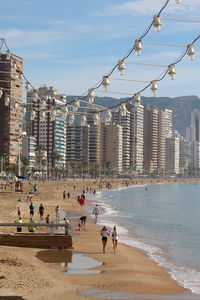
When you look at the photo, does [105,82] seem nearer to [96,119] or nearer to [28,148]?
[96,119]

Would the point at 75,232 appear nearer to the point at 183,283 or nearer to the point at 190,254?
the point at 190,254

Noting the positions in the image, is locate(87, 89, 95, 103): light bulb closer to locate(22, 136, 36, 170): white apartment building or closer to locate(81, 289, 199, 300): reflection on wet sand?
locate(81, 289, 199, 300): reflection on wet sand

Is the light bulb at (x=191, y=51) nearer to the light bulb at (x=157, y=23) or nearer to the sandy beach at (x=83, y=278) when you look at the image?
the light bulb at (x=157, y=23)

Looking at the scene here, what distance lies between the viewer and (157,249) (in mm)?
30656

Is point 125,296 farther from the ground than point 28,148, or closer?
closer

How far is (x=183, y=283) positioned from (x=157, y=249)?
10.2 m

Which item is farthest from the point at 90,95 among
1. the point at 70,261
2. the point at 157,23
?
the point at 70,261

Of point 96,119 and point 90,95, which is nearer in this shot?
point 90,95

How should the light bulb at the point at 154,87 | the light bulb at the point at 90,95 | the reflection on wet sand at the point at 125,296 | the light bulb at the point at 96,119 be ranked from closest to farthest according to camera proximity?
the light bulb at the point at 154,87 → the light bulb at the point at 90,95 → the reflection on wet sand at the point at 125,296 → the light bulb at the point at 96,119

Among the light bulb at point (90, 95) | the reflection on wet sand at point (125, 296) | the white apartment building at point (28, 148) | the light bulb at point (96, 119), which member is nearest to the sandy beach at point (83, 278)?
the reflection on wet sand at point (125, 296)

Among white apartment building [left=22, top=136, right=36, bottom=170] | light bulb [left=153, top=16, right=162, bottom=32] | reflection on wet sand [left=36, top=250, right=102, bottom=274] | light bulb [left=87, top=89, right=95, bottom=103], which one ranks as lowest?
reflection on wet sand [left=36, top=250, right=102, bottom=274]

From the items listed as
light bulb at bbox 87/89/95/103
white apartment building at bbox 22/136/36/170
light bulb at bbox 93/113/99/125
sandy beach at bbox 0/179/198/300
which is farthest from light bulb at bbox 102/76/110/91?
white apartment building at bbox 22/136/36/170

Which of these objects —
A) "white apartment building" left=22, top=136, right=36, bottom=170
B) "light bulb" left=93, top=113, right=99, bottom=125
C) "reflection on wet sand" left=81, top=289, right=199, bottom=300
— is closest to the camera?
"reflection on wet sand" left=81, top=289, right=199, bottom=300

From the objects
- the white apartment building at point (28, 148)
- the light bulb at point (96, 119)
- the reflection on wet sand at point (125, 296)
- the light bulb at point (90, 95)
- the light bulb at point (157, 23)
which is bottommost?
the reflection on wet sand at point (125, 296)
